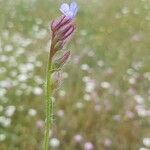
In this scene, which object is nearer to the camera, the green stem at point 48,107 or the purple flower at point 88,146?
the green stem at point 48,107

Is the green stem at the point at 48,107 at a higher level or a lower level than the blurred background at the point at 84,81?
lower

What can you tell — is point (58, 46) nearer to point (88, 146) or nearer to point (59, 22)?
point (59, 22)

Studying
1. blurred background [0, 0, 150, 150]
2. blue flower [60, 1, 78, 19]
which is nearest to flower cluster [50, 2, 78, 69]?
blue flower [60, 1, 78, 19]

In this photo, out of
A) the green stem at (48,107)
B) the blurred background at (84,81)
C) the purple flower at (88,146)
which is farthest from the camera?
the blurred background at (84,81)

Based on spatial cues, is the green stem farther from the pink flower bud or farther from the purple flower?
the purple flower

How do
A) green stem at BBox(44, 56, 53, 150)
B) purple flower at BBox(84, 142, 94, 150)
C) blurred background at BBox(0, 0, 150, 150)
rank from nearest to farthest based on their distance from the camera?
green stem at BBox(44, 56, 53, 150)
purple flower at BBox(84, 142, 94, 150)
blurred background at BBox(0, 0, 150, 150)

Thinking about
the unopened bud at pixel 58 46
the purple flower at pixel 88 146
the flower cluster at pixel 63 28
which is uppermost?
the purple flower at pixel 88 146

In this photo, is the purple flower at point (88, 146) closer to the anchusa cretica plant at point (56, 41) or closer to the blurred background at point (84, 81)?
the blurred background at point (84, 81)

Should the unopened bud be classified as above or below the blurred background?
below

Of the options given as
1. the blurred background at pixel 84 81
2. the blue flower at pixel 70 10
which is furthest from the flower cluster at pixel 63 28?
the blurred background at pixel 84 81

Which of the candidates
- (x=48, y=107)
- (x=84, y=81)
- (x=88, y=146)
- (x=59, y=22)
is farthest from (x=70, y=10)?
(x=84, y=81)
